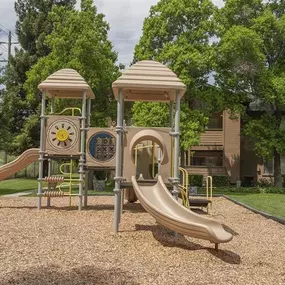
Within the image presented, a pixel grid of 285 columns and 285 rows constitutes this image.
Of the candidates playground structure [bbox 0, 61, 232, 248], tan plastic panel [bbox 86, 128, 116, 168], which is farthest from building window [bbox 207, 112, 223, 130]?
tan plastic panel [bbox 86, 128, 116, 168]

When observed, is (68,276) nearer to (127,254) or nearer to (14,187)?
(127,254)

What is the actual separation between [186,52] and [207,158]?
10.4 m

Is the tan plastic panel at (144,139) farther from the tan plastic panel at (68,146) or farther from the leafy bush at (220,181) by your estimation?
the leafy bush at (220,181)

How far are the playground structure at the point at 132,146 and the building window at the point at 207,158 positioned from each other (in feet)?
60.8

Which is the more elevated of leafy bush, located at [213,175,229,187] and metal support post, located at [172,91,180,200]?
metal support post, located at [172,91,180,200]

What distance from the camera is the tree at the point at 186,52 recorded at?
23500 millimetres

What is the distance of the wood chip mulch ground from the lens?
18.3 ft

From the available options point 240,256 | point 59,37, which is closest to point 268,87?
point 59,37

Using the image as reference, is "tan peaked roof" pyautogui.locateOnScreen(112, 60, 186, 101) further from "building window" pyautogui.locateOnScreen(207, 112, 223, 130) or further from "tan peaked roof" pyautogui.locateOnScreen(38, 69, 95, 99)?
"building window" pyautogui.locateOnScreen(207, 112, 223, 130)

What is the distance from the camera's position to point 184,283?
5.38 metres

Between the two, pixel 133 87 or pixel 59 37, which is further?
pixel 59 37

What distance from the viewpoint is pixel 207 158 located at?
104 ft

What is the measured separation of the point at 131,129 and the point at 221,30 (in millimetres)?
17113

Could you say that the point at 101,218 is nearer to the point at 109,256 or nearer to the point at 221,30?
the point at 109,256
